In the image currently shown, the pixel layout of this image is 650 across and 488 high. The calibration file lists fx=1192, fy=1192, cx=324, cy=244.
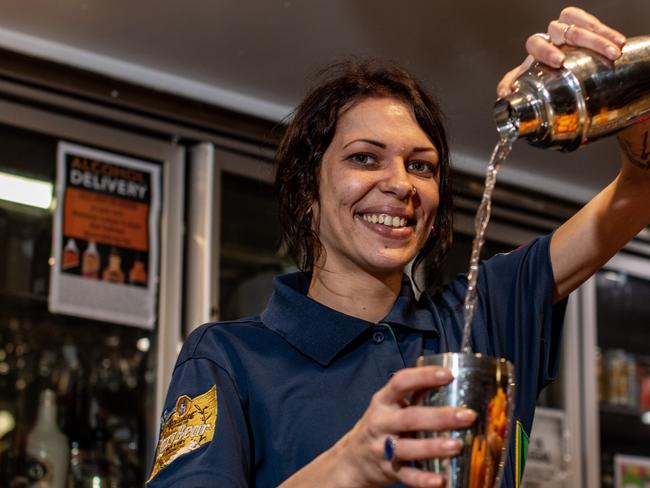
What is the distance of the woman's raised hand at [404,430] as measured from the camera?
0.93m

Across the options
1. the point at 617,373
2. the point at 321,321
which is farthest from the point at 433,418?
the point at 617,373

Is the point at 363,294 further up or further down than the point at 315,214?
further down

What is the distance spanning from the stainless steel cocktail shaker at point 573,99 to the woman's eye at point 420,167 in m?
0.25

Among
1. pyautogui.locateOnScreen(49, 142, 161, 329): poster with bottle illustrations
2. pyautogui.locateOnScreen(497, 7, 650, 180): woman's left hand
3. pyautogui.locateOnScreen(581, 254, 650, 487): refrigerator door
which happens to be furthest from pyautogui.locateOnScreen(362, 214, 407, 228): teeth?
pyautogui.locateOnScreen(581, 254, 650, 487): refrigerator door

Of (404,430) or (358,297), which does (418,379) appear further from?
(358,297)

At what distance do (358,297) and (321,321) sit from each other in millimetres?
83

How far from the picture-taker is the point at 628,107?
1.33m

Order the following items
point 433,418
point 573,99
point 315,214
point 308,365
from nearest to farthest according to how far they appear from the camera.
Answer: point 433,418, point 573,99, point 308,365, point 315,214

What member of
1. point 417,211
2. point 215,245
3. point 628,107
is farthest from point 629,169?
point 215,245

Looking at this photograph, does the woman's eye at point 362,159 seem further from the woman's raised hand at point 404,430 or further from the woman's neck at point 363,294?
the woman's raised hand at point 404,430

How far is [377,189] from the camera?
1.51m

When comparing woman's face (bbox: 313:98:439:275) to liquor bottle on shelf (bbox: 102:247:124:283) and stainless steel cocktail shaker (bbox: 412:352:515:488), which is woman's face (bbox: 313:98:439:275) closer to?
stainless steel cocktail shaker (bbox: 412:352:515:488)

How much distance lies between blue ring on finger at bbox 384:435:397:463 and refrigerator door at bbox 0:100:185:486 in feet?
6.32

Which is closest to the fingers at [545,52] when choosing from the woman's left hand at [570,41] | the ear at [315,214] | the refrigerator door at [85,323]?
the woman's left hand at [570,41]
